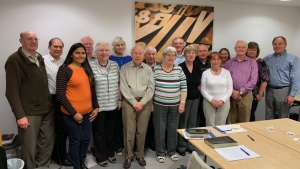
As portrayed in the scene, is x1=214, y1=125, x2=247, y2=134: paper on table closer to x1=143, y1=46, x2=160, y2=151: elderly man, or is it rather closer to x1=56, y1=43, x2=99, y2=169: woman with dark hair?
x1=143, y1=46, x2=160, y2=151: elderly man

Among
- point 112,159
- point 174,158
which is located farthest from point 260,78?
point 112,159

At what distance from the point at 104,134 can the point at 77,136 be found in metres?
0.47

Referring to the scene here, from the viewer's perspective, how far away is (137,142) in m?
2.90

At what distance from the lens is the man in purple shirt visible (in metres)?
3.16

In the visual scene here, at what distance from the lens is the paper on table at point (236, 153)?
Result: 1582mm

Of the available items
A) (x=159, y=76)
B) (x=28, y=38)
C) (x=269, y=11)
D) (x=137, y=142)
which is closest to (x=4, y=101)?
(x=28, y=38)

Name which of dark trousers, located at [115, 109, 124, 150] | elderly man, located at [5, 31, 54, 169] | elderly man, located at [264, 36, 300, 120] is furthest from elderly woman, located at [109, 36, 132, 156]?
elderly man, located at [264, 36, 300, 120]

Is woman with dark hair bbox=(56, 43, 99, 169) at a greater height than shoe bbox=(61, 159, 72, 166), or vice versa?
woman with dark hair bbox=(56, 43, 99, 169)

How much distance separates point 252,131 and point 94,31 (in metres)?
2.60

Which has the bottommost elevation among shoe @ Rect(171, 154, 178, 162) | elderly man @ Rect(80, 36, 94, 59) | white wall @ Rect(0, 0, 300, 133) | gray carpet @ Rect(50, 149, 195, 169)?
gray carpet @ Rect(50, 149, 195, 169)

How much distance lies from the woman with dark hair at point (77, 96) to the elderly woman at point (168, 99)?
0.79 meters

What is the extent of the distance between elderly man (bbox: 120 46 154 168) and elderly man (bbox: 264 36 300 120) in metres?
2.08

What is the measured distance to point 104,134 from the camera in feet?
9.36

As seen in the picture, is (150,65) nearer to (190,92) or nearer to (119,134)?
(190,92)
